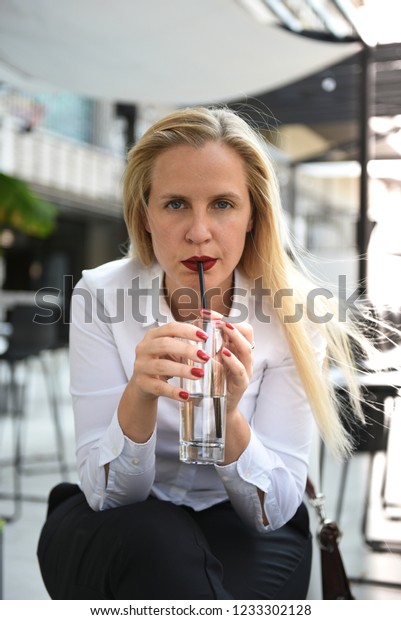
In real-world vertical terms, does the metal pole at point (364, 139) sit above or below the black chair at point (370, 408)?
above

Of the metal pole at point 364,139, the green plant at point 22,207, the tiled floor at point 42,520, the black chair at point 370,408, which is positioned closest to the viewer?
the black chair at point 370,408

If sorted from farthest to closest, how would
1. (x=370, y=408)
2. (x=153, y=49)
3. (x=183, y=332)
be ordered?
(x=153, y=49)
(x=370, y=408)
(x=183, y=332)

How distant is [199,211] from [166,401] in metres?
0.34

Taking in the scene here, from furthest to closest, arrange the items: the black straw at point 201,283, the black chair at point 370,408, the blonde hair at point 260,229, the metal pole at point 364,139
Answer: the metal pole at point 364,139 → the black chair at point 370,408 → the blonde hair at point 260,229 → the black straw at point 201,283

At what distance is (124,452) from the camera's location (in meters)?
1.13

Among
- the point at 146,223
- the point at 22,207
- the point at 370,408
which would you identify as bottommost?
the point at 370,408

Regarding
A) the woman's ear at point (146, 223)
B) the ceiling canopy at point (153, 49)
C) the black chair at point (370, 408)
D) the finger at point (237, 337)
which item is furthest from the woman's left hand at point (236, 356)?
the ceiling canopy at point (153, 49)

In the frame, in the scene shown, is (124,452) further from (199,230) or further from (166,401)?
(199,230)

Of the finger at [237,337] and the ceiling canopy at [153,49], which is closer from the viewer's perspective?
the finger at [237,337]

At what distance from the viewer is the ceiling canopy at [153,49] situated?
3.00m

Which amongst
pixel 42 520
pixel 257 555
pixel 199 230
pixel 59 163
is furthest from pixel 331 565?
pixel 59 163

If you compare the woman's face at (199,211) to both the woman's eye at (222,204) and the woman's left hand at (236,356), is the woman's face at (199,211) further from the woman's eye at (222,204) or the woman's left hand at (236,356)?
the woman's left hand at (236,356)

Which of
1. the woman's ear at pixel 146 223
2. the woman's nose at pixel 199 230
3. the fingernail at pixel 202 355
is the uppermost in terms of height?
the woman's ear at pixel 146 223
